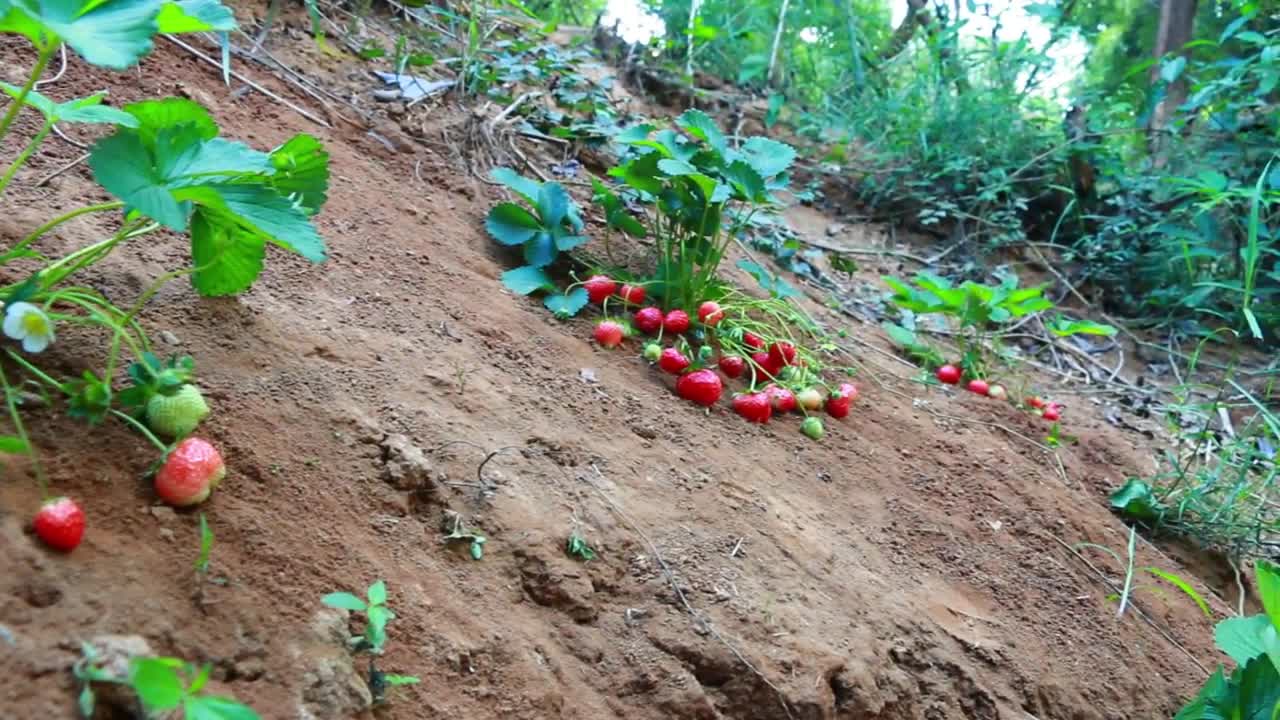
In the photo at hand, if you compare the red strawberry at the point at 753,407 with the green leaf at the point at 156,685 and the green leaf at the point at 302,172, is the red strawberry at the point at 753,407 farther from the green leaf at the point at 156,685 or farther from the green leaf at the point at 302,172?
the green leaf at the point at 156,685

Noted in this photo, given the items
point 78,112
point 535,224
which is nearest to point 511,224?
point 535,224

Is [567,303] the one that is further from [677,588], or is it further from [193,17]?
[193,17]

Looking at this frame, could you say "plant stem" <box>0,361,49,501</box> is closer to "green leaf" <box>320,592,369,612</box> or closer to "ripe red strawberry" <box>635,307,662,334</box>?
"green leaf" <box>320,592,369,612</box>

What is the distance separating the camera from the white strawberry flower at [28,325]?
1.18 meters

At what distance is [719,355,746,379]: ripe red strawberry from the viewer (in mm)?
2402

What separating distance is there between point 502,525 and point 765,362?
1.11 m

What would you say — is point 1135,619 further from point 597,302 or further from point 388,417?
point 388,417

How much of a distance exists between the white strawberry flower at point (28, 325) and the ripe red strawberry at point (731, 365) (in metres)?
1.54

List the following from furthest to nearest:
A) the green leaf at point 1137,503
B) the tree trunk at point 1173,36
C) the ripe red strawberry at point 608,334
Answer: the tree trunk at point 1173,36, the green leaf at point 1137,503, the ripe red strawberry at point 608,334

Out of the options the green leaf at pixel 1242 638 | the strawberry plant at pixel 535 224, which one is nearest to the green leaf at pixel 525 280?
the strawberry plant at pixel 535 224

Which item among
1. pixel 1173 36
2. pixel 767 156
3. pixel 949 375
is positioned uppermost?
pixel 1173 36

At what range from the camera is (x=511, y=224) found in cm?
245

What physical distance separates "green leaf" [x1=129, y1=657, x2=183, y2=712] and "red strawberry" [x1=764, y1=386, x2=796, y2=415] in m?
1.61

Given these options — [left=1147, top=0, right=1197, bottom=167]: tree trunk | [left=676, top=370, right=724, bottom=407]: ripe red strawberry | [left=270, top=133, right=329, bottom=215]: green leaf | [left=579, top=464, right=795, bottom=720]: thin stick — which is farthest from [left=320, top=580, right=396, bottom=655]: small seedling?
[left=1147, top=0, right=1197, bottom=167]: tree trunk
